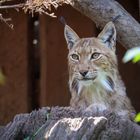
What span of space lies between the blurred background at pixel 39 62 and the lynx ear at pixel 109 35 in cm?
255

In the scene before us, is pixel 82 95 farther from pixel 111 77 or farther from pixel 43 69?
pixel 43 69

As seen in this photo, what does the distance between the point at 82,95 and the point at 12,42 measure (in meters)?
3.61

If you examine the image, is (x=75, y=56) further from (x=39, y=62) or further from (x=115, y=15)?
(x=39, y=62)

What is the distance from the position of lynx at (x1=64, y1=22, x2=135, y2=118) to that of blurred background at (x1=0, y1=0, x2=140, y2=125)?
2.63 meters

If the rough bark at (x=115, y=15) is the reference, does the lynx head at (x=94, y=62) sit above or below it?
below

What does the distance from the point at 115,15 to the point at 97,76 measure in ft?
1.71

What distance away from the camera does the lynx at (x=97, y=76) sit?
5262 mm

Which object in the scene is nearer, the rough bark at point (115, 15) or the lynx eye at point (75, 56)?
the rough bark at point (115, 15)

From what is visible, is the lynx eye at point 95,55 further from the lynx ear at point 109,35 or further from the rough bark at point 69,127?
the rough bark at point 69,127

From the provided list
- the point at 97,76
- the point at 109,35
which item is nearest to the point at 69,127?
the point at 97,76

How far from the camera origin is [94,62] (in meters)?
5.31

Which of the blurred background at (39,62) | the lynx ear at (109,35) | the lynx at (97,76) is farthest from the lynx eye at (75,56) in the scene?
the blurred background at (39,62)

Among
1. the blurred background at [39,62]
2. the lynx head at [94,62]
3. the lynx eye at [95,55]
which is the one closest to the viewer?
the lynx head at [94,62]

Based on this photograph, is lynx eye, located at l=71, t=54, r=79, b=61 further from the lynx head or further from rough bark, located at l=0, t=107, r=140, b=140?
rough bark, located at l=0, t=107, r=140, b=140
